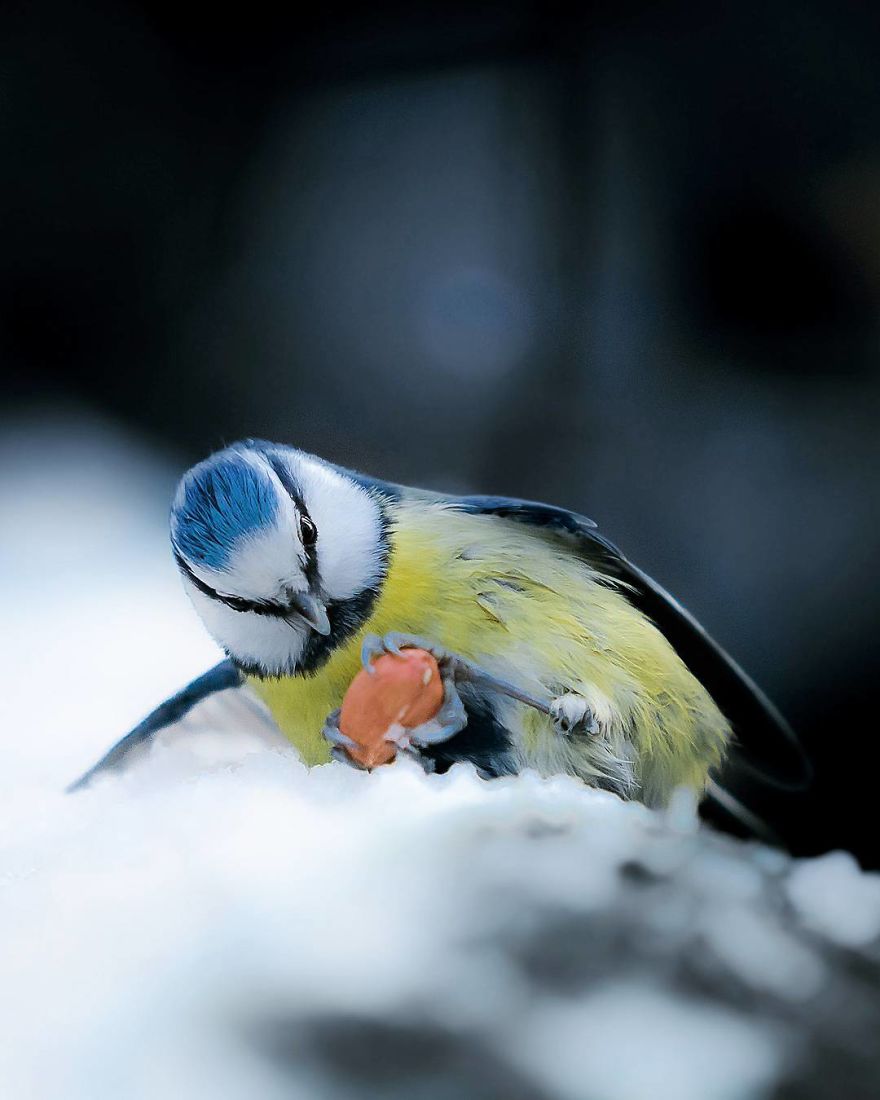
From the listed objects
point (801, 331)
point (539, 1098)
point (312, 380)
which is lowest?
point (539, 1098)

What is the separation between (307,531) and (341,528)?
0.03m

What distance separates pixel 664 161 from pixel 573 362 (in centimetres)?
13

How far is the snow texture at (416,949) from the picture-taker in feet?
1.20

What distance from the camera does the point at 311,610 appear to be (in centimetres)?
55

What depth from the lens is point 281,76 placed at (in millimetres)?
689

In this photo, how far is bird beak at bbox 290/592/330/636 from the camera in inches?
21.8

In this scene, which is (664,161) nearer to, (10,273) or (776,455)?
(776,455)

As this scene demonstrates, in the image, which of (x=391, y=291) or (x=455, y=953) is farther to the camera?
(x=391, y=291)

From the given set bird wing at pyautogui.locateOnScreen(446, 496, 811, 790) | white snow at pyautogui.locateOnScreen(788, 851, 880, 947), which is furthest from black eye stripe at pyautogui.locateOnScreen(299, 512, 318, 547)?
white snow at pyautogui.locateOnScreen(788, 851, 880, 947)

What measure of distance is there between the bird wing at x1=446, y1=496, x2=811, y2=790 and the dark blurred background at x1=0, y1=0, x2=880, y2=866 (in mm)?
11

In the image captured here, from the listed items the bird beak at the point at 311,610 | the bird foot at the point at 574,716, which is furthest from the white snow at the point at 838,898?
the bird beak at the point at 311,610

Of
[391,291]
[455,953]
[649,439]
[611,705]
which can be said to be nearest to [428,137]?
[391,291]

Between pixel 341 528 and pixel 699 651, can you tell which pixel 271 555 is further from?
pixel 699 651

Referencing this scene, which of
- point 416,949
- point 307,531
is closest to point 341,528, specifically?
point 307,531
